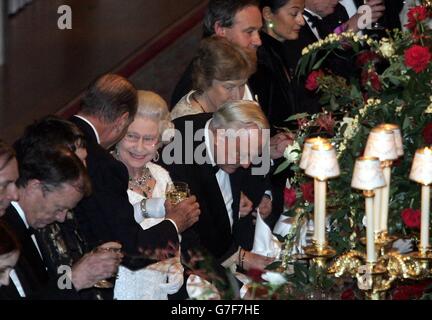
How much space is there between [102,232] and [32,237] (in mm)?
538

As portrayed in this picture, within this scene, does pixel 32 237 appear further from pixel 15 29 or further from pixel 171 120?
pixel 15 29

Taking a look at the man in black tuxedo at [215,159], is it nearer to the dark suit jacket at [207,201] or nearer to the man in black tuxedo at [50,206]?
the dark suit jacket at [207,201]

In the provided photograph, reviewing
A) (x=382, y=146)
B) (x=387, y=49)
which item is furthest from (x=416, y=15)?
(x=382, y=146)

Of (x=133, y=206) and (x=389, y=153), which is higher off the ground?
(x=389, y=153)

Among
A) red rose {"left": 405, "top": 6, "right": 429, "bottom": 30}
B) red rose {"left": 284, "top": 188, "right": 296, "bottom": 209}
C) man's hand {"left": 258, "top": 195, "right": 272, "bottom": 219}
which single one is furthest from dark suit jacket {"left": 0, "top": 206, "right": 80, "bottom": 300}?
man's hand {"left": 258, "top": 195, "right": 272, "bottom": 219}

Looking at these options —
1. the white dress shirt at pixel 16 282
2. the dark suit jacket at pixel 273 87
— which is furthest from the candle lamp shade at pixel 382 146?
the dark suit jacket at pixel 273 87

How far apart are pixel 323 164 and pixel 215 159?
224cm

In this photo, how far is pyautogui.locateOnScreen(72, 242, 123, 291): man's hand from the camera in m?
4.41

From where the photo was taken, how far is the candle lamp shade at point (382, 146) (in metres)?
3.66

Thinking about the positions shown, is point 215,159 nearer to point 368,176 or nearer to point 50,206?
point 50,206

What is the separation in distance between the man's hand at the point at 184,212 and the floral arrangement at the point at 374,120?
0.71 m

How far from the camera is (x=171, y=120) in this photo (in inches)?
230
